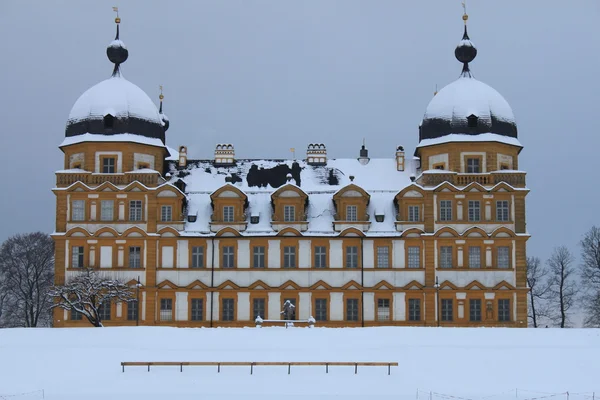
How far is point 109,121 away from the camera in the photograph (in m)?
73.2

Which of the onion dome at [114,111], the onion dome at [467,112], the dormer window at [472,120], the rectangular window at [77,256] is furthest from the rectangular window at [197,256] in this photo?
the dormer window at [472,120]

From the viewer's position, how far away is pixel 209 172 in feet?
252

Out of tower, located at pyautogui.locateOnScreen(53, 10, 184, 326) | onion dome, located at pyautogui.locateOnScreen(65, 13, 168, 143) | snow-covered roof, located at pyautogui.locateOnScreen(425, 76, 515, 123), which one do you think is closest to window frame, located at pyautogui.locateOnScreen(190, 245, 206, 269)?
tower, located at pyautogui.locateOnScreen(53, 10, 184, 326)

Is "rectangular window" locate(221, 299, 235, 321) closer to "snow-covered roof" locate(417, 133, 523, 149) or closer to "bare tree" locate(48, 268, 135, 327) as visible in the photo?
"bare tree" locate(48, 268, 135, 327)

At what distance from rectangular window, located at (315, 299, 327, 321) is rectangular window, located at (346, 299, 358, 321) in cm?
156

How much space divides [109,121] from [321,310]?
20296 mm

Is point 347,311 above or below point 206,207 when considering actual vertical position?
below

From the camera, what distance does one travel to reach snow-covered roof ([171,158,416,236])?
237 ft

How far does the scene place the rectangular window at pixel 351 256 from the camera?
71.4m

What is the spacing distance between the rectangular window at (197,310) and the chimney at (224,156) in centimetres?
1175

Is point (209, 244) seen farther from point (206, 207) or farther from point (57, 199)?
point (57, 199)
